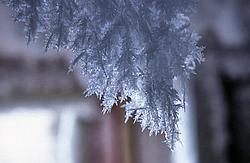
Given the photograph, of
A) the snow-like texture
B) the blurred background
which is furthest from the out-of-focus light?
the snow-like texture

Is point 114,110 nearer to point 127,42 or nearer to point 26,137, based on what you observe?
point 26,137

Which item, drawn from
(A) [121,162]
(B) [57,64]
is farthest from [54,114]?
(A) [121,162]

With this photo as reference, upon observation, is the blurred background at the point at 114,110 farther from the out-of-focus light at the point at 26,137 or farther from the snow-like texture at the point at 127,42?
the snow-like texture at the point at 127,42

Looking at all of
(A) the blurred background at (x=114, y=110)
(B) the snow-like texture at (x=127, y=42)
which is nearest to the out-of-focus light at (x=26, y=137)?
(A) the blurred background at (x=114, y=110)

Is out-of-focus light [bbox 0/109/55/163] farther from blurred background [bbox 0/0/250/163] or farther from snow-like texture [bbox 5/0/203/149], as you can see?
snow-like texture [bbox 5/0/203/149]

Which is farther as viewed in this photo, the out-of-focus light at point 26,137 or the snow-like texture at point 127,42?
the out-of-focus light at point 26,137

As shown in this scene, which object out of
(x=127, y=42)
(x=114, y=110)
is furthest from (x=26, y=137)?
(x=127, y=42)
